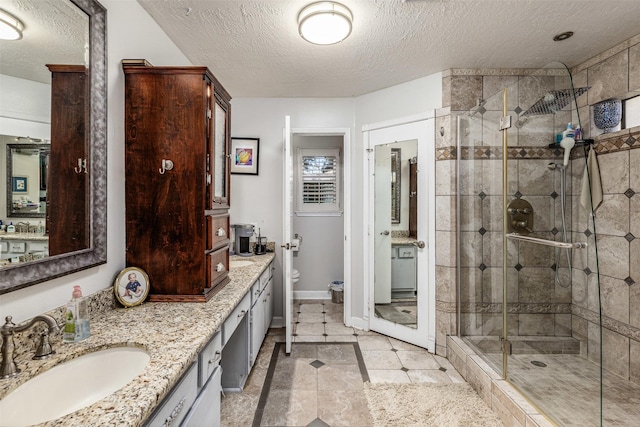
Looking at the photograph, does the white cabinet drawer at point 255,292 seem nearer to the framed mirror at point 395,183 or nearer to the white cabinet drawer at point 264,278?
the white cabinet drawer at point 264,278

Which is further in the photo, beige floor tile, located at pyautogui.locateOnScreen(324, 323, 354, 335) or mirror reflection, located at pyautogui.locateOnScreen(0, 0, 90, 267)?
beige floor tile, located at pyautogui.locateOnScreen(324, 323, 354, 335)

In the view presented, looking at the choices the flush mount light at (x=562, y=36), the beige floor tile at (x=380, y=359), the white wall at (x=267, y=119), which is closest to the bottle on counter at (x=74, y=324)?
the white wall at (x=267, y=119)

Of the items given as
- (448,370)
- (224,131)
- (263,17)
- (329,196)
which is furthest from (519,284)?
(329,196)

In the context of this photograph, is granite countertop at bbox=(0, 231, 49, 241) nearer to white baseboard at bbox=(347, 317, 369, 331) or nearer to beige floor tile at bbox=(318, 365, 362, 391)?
beige floor tile at bbox=(318, 365, 362, 391)

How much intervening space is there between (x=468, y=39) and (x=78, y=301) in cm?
272

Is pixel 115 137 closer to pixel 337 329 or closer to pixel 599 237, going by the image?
pixel 337 329

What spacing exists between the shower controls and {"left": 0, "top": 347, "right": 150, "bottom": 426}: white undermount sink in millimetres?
2238

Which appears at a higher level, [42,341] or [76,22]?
[76,22]

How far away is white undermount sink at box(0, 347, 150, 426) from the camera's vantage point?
31.9 inches

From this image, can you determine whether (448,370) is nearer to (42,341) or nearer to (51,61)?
(42,341)

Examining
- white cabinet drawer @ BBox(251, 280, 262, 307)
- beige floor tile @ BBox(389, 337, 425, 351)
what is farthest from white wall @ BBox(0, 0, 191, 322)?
beige floor tile @ BBox(389, 337, 425, 351)

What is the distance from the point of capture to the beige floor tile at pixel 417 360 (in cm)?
242

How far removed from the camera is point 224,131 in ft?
6.36

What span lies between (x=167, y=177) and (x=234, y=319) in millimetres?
862
